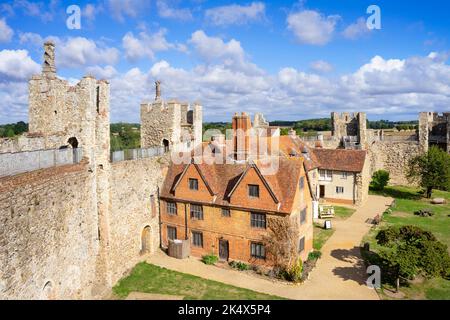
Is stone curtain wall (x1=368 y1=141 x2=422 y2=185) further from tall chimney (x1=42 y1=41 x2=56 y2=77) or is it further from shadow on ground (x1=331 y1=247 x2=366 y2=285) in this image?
tall chimney (x1=42 y1=41 x2=56 y2=77)

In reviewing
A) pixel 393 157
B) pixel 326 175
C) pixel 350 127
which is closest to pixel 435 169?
pixel 393 157

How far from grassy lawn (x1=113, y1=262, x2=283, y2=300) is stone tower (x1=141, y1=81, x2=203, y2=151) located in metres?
10.8

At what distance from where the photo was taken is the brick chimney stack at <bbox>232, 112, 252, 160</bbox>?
25938 millimetres

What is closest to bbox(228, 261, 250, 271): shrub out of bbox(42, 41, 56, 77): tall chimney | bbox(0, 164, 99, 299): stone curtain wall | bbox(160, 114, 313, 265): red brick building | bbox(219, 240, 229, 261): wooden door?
bbox(160, 114, 313, 265): red brick building

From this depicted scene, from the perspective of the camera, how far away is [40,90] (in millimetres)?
20344

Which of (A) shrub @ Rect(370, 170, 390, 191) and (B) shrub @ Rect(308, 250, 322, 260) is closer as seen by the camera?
(B) shrub @ Rect(308, 250, 322, 260)

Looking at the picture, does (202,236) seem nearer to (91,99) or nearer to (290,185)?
(290,185)

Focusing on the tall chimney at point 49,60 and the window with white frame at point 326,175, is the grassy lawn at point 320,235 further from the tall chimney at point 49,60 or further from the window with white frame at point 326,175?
the tall chimney at point 49,60

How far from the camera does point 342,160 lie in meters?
41.9

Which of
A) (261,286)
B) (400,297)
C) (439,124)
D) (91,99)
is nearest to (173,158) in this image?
(91,99)

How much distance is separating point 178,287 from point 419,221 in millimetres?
25139

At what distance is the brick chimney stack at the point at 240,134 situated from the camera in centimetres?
2594

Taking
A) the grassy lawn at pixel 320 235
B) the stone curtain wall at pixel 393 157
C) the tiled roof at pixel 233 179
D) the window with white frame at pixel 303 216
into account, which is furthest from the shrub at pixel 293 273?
the stone curtain wall at pixel 393 157
